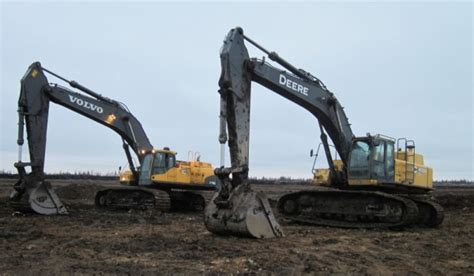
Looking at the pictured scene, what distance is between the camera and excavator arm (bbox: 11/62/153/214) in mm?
17453

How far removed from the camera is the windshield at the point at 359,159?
15859 millimetres

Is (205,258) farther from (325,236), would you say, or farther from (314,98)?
(314,98)

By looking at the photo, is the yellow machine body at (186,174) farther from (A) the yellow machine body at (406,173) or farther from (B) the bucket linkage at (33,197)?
(A) the yellow machine body at (406,173)

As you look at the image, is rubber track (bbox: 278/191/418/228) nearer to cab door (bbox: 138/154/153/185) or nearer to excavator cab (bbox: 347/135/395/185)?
excavator cab (bbox: 347/135/395/185)

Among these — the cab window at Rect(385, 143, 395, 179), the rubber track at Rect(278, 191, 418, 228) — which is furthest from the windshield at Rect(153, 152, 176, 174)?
the cab window at Rect(385, 143, 395, 179)

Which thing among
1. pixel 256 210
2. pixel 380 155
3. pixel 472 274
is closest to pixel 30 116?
pixel 256 210

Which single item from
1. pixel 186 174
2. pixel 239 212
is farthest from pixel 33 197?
pixel 239 212

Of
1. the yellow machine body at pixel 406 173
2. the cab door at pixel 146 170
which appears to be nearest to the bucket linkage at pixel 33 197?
the cab door at pixel 146 170

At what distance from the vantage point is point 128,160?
21766 millimetres

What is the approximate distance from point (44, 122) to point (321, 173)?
9338 mm

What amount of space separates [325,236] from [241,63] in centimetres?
452

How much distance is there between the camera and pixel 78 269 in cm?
796

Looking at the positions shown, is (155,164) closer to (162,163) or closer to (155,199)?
(162,163)

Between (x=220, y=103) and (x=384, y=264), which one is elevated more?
(x=220, y=103)
